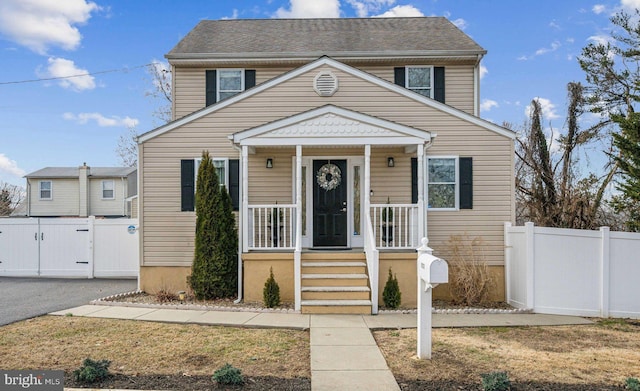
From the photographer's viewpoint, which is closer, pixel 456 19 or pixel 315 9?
pixel 456 19

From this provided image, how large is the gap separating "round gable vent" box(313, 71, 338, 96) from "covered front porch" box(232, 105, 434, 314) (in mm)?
1350

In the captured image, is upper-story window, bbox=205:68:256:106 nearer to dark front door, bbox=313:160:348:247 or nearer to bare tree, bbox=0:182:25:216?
dark front door, bbox=313:160:348:247

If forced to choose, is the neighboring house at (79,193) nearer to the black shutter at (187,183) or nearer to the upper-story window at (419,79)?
the black shutter at (187,183)

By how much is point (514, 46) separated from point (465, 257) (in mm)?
9811

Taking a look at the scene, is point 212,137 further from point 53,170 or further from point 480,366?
point 53,170

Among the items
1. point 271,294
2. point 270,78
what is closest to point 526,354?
point 271,294

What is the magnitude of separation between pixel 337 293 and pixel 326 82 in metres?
4.76

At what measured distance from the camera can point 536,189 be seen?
14.7 metres

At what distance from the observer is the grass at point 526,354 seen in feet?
15.0

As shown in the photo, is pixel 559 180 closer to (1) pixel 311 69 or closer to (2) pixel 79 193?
(1) pixel 311 69

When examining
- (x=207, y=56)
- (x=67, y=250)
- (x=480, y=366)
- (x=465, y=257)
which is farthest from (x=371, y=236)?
(x=67, y=250)

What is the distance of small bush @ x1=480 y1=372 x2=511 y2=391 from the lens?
157 inches

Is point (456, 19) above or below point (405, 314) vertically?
above

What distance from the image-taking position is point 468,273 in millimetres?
8531
